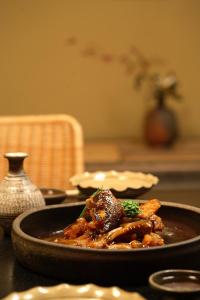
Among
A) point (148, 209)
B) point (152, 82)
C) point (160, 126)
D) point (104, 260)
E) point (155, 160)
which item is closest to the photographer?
point (104, 260)

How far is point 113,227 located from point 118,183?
21.4 inches

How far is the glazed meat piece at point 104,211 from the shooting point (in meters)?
1.18

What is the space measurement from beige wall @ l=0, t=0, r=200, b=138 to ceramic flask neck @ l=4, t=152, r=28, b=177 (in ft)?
8.25

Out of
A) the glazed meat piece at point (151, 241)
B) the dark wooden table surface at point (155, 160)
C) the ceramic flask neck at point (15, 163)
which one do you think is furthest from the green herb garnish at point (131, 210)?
the dark wooden table surface at point (155, 160)

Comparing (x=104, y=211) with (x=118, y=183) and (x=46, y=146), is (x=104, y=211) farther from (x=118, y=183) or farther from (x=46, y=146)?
(x=46, y=146)

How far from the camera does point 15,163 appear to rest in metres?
1.38

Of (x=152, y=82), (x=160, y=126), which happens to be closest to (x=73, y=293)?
(x=160, y=126)

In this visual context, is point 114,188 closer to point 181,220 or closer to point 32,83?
point 181,220

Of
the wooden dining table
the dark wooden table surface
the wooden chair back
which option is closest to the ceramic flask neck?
the wooden dining table

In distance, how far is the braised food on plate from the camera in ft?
3.69

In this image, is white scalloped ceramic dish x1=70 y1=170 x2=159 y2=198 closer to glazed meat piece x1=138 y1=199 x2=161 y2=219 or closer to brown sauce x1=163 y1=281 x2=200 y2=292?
glazed meat piece x1=138 y1=199 x2=161 y2=219

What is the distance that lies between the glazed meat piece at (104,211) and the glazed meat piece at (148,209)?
5cm

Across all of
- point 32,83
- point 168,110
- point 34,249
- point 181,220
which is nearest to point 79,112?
point 32,83

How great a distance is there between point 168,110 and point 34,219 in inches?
92.9
